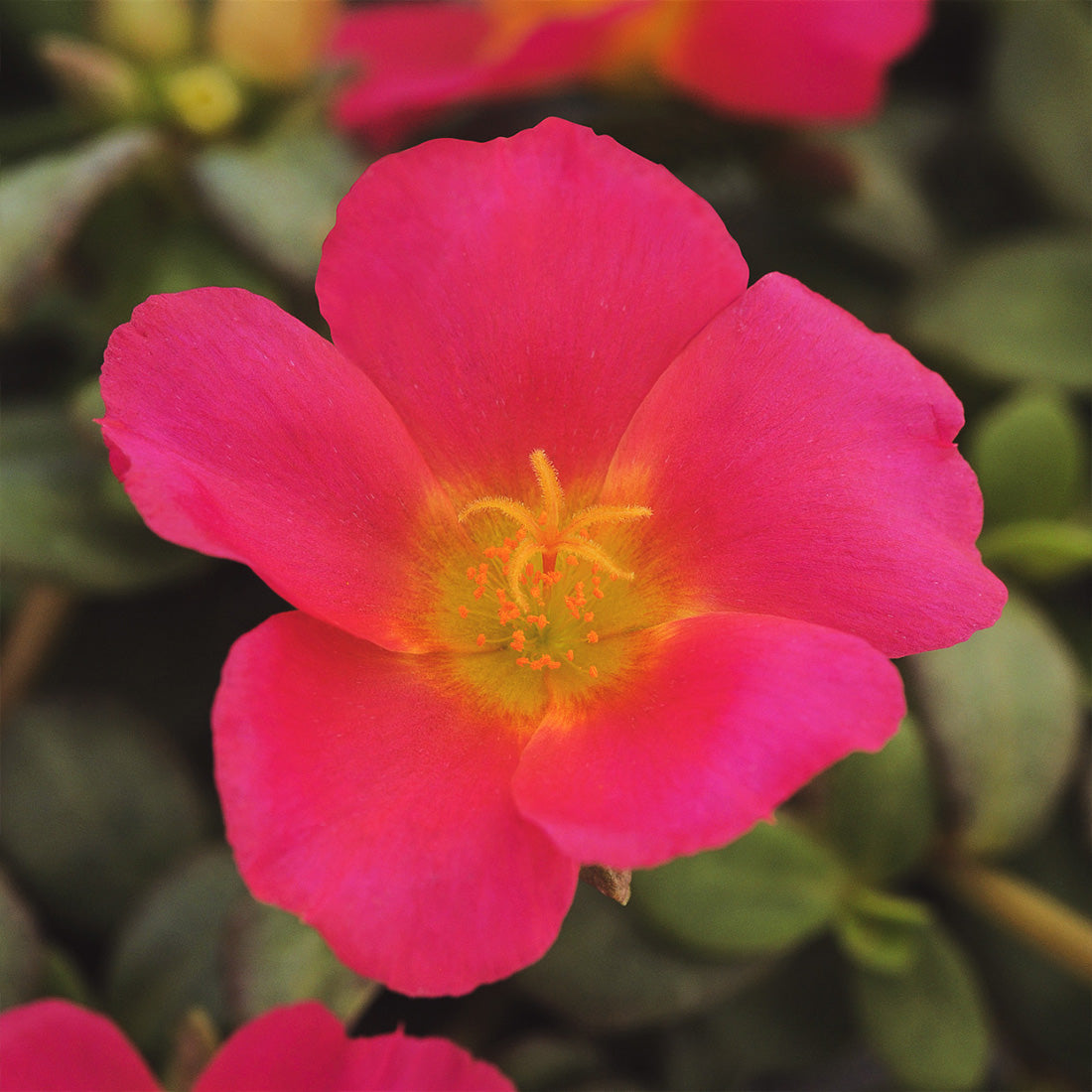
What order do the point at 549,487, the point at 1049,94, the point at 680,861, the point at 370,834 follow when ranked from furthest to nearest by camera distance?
the point at 1049,94
the point at 680,861
the point at 549,487
the point at 370,834

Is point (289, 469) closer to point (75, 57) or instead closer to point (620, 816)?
point (620, 816)

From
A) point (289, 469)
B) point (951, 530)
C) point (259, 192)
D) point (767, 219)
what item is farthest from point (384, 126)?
point (951, 530)

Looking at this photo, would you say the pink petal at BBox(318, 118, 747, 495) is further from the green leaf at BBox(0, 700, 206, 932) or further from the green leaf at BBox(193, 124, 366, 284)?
the green leaf at BBox(0, 700, 206, 932)

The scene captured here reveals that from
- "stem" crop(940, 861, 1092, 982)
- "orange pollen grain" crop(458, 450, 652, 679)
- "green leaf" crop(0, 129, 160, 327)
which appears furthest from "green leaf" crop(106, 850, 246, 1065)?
"stem" crop(940, 861, 1092, 982)

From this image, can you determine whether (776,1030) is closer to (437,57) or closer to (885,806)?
(885,806)

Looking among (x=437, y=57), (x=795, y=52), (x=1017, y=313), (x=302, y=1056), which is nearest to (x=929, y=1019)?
(x=302, y=1056)

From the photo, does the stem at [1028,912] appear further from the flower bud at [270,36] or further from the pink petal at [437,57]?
the flower bud at [270,36]
